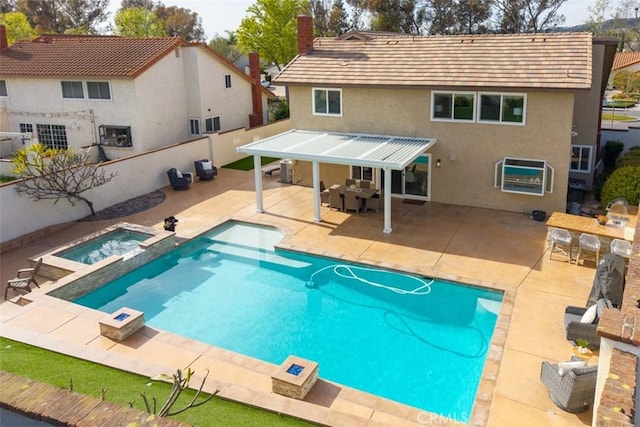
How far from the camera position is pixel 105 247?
2012 cm

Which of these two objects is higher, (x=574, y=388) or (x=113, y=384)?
(x=113, y=384)

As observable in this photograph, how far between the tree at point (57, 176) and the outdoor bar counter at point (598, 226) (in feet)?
63.3

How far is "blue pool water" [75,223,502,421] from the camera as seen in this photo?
12.9 meters

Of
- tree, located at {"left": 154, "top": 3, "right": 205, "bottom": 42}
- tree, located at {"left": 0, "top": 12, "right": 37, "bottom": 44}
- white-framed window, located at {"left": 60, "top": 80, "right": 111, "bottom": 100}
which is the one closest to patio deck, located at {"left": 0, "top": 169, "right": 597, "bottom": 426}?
white-framed window, located at {"left": 60, "top": 80, "right": 111, "bottom": 100}

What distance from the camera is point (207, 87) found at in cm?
3491

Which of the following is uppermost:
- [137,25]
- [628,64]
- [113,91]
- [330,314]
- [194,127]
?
[137,25]

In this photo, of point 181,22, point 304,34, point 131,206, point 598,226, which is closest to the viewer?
point 598,226

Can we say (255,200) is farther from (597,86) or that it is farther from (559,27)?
(559,27)

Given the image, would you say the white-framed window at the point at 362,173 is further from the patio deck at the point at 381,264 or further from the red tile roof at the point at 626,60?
the red tile roof at the point at 626,60

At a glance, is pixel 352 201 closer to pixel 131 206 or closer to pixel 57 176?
pixel 131 206

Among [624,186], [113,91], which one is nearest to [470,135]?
[624,186]

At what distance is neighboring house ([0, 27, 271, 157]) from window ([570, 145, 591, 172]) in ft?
73.9

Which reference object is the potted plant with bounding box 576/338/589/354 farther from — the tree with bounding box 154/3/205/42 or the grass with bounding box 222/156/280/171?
the tree with bounding box 154/3/205/42

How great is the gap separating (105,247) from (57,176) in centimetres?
436
